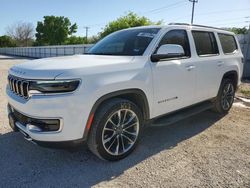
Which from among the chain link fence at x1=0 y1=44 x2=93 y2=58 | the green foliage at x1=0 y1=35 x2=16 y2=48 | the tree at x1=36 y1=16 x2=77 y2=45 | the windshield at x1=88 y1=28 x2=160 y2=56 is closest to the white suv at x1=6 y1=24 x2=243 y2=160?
the windshield at x1=88 y1=28 x2=160 y2=56

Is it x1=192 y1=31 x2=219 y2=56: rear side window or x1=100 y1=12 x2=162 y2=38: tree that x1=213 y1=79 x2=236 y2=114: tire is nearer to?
x1=192 y1=31 x2=219 y2=56: rear side window

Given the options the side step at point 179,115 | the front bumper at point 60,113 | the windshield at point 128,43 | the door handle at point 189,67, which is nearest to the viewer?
the front bumper at point 60,113

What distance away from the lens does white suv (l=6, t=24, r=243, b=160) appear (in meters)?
2.88

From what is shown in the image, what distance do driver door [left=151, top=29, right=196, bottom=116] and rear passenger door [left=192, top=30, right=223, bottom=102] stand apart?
225 mm

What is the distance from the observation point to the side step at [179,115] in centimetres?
400

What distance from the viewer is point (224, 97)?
18.4ft

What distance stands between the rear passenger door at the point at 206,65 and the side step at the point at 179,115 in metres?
0.16

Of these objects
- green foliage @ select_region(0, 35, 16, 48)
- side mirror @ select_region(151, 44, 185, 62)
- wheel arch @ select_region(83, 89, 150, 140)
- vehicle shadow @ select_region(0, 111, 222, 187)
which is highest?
green foliage @ select_region(0, 35, 16, 48)

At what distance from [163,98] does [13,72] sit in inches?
86.3

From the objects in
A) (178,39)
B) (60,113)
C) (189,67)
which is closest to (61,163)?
(60,113)

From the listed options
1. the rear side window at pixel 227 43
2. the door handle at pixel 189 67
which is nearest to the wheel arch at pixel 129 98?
the door handle at pixel 189 67

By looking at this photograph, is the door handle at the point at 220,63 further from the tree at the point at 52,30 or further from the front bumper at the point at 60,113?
the tree at the point at 52,30

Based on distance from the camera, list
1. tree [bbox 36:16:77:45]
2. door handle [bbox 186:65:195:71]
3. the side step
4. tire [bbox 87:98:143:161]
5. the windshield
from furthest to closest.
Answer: tree [bbox 36:16:77:45] → door handle [bbox 186:65:195:71] → the side step → the windshield → tire [bbox 87:98:143:161]

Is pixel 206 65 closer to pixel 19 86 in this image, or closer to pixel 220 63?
pixel 220 63
